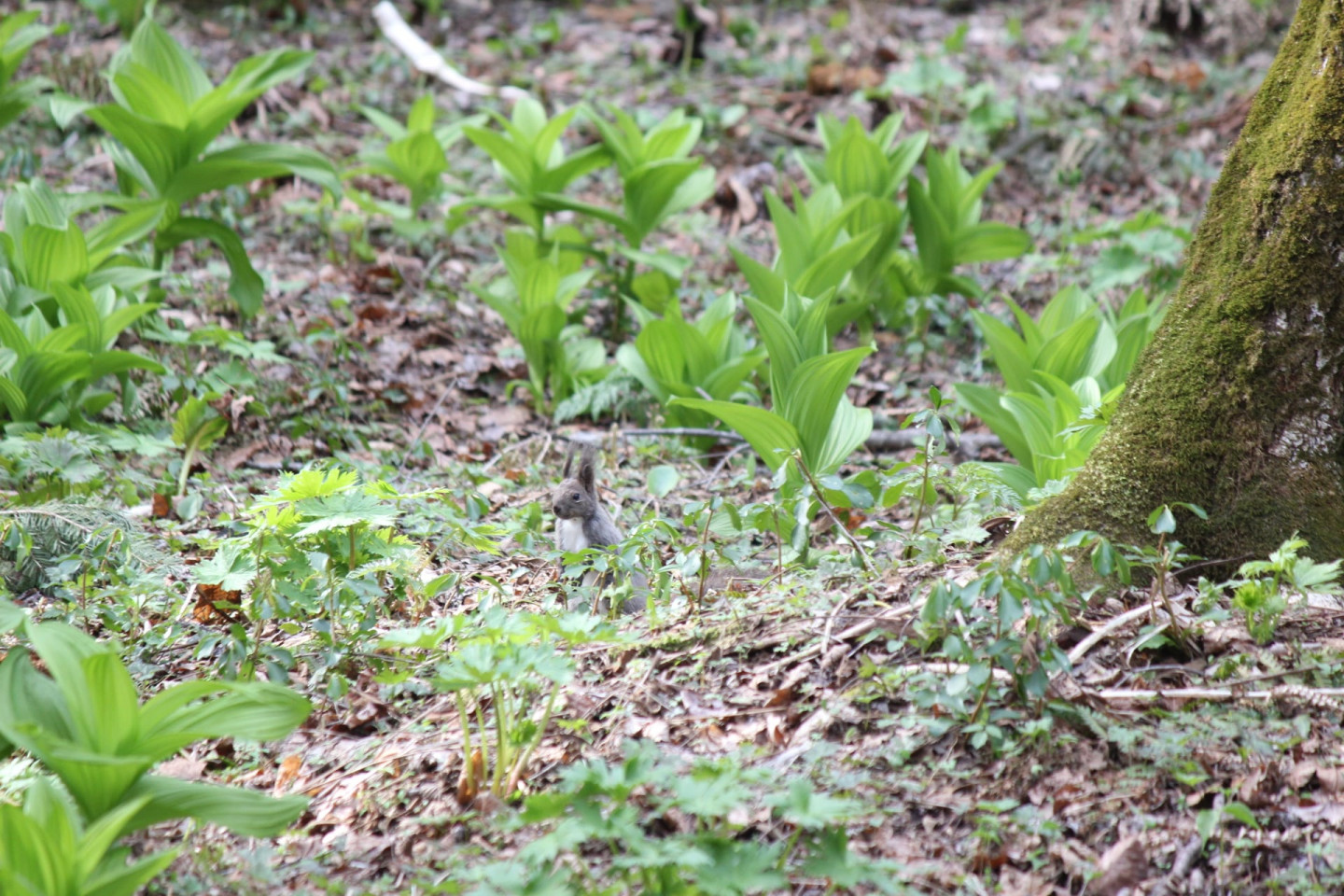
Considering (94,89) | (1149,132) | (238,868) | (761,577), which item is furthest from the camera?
(1149,132)

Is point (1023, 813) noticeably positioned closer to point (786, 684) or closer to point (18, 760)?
point (786, 684)

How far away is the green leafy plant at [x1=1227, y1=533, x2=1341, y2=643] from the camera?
2.05 m

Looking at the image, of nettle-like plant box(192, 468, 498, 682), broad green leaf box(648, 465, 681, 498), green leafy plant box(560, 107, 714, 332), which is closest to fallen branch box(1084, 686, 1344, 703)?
broad green leaf box(648, 465, 681, 498)

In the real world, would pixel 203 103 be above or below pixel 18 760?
above

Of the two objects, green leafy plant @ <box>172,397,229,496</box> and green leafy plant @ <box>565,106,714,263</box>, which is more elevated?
green leafy plant @ <box>565,106,714,263</box>

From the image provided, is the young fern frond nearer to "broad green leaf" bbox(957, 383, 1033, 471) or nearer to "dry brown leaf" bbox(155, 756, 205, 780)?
"dry brown leaf" bbox(155, 756, 205, 780)

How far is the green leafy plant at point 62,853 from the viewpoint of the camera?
5.45ft

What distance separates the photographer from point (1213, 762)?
2.04 m

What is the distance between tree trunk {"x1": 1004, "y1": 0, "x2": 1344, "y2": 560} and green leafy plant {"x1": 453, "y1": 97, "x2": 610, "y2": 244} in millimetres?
3255

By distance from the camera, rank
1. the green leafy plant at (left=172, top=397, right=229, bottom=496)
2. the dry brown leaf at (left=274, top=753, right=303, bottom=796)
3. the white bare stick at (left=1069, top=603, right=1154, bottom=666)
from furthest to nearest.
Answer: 1. the green leafy plant at (left=172, top=397, right=229, bottom=496)
2. the dry brown leaf at (left=274, top=753, right=303, bottom=796)
3. the white bare stick at (left=1069, top=603, right=1154, bottom=666)

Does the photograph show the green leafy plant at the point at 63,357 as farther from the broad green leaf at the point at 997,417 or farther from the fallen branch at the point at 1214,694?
the fallen branch at the point at 1214,694

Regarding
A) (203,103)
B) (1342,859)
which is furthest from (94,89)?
(1342,859)

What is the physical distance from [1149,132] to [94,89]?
260 inches

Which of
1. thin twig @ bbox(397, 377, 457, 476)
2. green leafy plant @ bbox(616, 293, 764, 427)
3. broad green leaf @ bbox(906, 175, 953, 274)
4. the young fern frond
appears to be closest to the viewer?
the young fern frond
